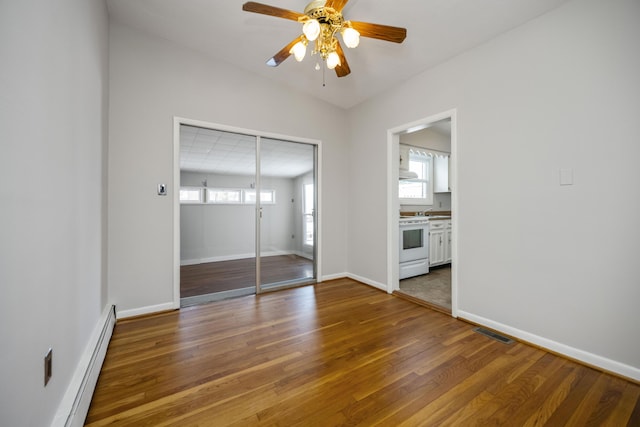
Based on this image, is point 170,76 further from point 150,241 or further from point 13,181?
point 13,181

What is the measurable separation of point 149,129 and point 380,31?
8.25 ft

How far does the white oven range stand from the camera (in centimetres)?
397

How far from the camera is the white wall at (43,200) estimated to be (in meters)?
0.80

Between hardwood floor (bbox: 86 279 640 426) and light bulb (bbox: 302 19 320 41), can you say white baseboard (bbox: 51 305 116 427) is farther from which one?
light bulb (bbox: 302 19 320 41)

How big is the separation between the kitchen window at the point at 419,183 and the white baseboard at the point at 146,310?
412 cm

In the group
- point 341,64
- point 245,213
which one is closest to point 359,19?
point 341,64

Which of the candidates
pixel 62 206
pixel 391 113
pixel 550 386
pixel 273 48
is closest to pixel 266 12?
pixel 273 48

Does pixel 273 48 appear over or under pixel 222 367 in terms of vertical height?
over

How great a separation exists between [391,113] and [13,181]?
3.50 meters

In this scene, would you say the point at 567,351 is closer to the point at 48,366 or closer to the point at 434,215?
the point at 48,366

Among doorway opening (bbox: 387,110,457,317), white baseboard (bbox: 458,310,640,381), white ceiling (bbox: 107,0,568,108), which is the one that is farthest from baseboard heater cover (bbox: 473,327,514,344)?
white ceiling (bbox: 107,0,568,108)

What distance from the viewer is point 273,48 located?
9.59 ft

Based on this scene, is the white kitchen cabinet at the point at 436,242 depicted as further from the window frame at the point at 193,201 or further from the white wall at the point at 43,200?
the white wall at the point at 43,200

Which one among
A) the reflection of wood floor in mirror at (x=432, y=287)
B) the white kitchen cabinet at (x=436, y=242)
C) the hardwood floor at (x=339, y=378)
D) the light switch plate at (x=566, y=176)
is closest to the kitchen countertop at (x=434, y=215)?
the white kitchen cabinet at (x=436, y=242)
